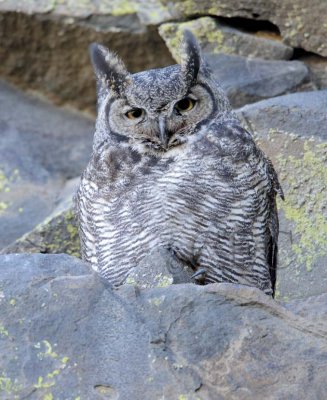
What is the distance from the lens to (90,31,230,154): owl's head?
4.15 m

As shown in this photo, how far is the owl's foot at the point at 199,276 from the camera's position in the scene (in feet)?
13.3

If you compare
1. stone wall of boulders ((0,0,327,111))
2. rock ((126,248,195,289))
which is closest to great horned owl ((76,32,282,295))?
rock ((126,248,195,289))

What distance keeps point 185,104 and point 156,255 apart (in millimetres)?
795

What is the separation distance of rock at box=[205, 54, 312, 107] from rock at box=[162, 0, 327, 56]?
14cm

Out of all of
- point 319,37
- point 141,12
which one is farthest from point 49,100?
point 319,37

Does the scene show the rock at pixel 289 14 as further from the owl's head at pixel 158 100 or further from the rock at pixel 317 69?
the owl's head at pixel 158 100

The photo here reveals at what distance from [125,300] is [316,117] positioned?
2223 mm

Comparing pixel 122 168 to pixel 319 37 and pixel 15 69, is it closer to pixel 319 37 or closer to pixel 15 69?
pixel 319 37

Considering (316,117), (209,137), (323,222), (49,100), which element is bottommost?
(49,100)

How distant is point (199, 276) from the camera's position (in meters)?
4.10

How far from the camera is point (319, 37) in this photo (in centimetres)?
567

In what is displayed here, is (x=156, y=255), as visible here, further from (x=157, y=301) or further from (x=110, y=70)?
(x=110, y=70)

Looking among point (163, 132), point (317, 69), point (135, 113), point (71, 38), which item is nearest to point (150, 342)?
point (163, 132)

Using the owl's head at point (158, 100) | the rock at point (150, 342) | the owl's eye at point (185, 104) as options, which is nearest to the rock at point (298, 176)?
the owl's head at point (158, 100)
